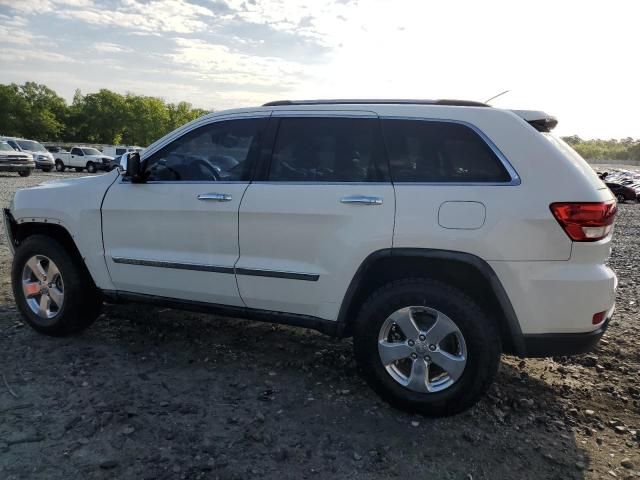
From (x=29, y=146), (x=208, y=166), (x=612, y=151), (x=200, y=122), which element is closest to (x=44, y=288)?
(x=208, y=166)

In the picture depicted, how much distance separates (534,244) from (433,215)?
0.58 metres

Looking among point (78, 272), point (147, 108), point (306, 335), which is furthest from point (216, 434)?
point (147, 108)

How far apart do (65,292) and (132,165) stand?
47.8 inches

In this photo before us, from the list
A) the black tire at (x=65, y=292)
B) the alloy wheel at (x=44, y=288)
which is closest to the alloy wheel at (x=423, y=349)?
the black tire at (x=65, y=292)

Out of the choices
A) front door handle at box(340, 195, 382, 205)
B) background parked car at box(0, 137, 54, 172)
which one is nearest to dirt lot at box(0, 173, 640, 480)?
front door handle at box(340, 195, 382, 205)

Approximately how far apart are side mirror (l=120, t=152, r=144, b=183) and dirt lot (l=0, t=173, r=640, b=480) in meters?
1.37

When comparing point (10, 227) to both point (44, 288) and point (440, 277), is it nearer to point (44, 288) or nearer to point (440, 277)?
point (44, 288)

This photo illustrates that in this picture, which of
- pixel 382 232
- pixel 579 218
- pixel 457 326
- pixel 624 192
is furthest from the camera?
pixel 624 192

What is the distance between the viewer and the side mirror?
3.88m

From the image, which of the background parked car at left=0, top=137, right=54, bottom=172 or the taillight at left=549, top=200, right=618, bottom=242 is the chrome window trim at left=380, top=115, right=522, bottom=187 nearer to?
the taillight at left=549, top=200, right=618, bottom=242

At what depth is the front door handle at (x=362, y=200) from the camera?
10.6 feet

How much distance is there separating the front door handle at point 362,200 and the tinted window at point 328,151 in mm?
142

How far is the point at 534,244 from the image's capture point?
2.94 metres

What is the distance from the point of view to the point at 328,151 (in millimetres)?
3523
